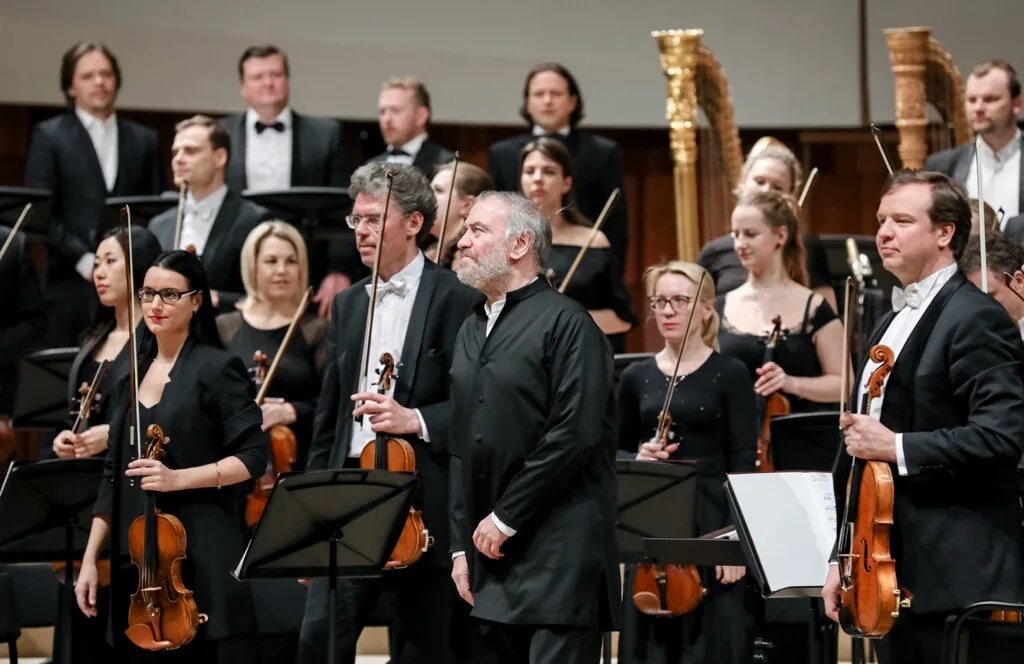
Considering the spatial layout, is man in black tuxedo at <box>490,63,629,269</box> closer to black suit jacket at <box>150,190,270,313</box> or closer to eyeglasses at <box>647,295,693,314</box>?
black suit jacket at <box>150,190,270,313</box>

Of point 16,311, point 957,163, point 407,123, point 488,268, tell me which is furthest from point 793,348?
point 16,311

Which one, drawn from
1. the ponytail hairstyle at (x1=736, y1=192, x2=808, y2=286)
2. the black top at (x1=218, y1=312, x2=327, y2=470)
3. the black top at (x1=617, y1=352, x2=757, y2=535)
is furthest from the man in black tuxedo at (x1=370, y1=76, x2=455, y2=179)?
the black top at (x1=617, y1=352, x2=757, y2=535)

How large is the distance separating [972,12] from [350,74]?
2924mm

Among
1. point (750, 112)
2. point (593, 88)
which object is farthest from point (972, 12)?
point (593, 88)

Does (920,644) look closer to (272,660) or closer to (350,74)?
(272,660)

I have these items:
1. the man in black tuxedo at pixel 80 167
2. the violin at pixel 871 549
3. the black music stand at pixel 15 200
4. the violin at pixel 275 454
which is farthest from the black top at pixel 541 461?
the man in black tuxedo at pixel 80 167

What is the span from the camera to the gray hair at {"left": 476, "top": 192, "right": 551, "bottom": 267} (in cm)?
342

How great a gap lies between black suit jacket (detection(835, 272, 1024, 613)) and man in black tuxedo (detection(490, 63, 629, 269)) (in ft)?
9.42

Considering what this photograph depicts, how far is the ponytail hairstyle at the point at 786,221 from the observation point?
4844mm

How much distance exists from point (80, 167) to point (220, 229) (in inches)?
37.0

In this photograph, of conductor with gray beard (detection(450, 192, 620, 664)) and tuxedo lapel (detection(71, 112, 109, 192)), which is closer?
conductor with gray beard (detection(450, 192, 620, 664))

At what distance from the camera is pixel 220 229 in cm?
538

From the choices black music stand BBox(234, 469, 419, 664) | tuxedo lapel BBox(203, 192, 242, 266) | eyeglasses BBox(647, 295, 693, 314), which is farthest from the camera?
tuxedo lapel BBox(203, 192, 242, 266)

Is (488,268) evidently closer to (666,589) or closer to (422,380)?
(422,380)
